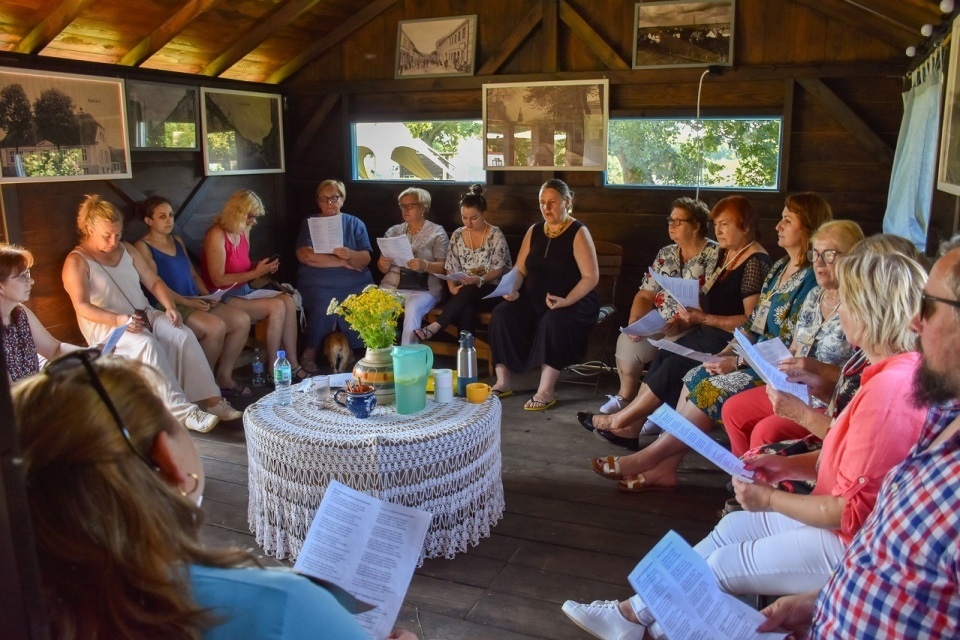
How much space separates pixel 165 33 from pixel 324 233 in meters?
1.61

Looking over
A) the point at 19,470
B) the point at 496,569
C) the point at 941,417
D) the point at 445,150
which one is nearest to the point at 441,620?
the point at 496,569

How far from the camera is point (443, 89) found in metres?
6.01

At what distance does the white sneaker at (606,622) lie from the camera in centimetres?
233

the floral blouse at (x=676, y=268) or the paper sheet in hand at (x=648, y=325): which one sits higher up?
the floral blouse at (x=676, y=268)

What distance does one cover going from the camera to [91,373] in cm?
93

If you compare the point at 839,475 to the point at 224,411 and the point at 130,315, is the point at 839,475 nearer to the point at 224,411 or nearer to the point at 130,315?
the point at 224,411

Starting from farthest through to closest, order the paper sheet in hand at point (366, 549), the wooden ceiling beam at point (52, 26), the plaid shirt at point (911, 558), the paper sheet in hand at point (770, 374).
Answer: the wooden ceiling beam at point (52, 26) < the paper sheet in hand at point (770, 374) < the paper sheet in hand at point (366, 549) < the plaid shirt at point (911, 558)

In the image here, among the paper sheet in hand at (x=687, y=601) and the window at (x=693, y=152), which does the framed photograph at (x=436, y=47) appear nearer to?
the window at (x=693, y=152)

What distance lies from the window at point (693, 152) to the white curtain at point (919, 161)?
115cm

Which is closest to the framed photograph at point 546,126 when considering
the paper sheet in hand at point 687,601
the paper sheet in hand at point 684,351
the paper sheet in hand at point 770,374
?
the paper sheet in hand at point 684,351

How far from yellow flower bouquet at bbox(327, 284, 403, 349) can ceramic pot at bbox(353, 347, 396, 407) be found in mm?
40

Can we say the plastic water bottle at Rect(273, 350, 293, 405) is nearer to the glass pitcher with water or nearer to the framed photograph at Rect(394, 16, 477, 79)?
the glass pitcher with water

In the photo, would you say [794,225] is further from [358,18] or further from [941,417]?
[358,18]

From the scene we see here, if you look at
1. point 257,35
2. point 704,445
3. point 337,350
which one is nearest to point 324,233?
point 337,350
